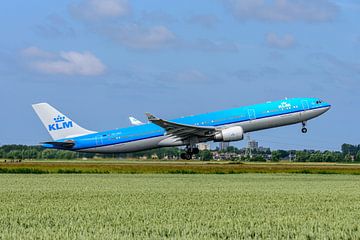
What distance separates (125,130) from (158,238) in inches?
2205

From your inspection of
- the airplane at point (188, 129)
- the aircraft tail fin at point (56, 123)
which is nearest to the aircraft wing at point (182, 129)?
the airplane at point (188, 129)

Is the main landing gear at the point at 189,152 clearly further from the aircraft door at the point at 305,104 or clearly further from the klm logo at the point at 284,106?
the aircraft door at the point at 305,104

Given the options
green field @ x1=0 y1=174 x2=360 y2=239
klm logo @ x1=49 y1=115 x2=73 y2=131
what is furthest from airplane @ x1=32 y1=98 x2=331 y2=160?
green field @ x1=0 y1=174 x2=360 y2=239

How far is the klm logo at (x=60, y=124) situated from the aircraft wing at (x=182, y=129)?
35.5 feet

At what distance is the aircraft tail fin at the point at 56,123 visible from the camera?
2921 inches

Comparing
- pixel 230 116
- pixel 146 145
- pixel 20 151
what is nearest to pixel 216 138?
pixel 230 116

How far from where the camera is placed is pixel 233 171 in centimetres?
5991

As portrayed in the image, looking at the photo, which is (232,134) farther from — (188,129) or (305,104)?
(305,104)

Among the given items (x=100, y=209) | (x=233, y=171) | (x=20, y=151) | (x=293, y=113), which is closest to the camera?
(x=100, y=209)

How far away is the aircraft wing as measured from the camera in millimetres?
67750

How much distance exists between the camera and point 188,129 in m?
68.9

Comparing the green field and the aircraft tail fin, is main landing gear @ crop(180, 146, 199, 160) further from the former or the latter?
the green field

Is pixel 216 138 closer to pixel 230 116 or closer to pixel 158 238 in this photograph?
pixel 230 116

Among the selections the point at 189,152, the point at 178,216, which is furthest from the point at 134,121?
the point at 178,216
